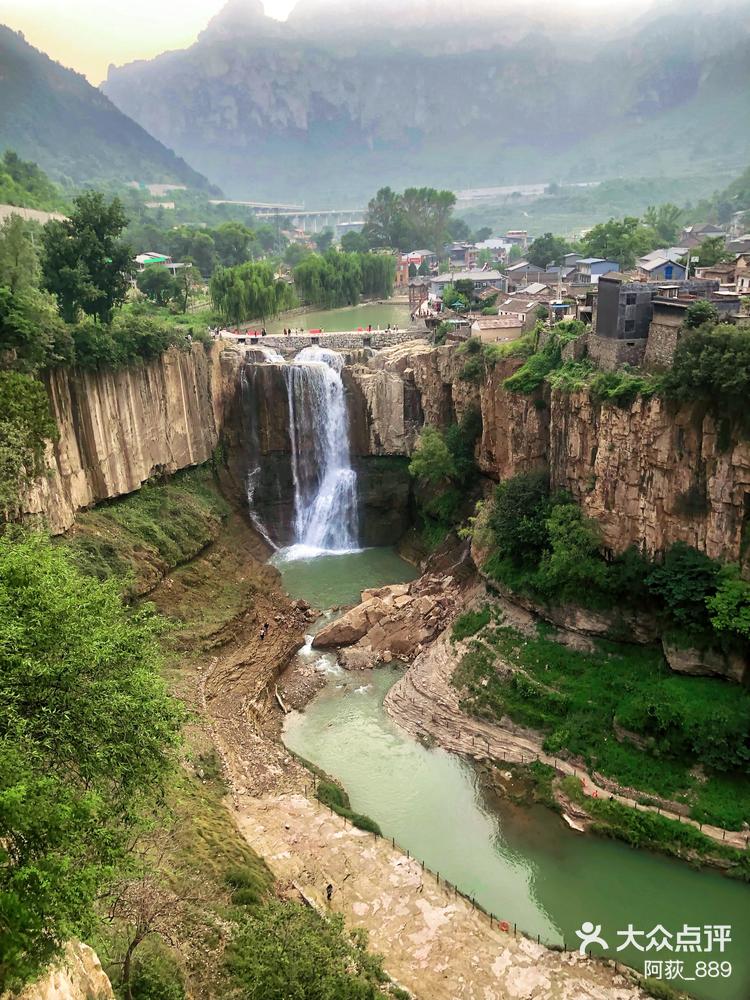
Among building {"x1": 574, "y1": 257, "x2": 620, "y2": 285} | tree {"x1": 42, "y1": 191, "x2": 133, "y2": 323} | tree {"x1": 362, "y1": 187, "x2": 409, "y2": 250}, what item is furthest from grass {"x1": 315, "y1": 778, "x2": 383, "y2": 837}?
tree {"x1": 362, "y1": 187, "x2": 409, "y2": 250}

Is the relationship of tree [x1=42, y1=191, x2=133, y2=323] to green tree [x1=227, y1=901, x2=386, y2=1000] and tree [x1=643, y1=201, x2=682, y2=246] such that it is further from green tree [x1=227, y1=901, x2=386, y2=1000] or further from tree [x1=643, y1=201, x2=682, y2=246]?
tree [x1=643, y1=201, x2=682, y2=246]

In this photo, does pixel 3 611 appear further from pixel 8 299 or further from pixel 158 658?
pixel 8 299

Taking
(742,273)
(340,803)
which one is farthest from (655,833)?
(742,273)

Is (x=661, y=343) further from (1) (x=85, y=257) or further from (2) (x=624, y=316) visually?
(1) (x=85, y=257)

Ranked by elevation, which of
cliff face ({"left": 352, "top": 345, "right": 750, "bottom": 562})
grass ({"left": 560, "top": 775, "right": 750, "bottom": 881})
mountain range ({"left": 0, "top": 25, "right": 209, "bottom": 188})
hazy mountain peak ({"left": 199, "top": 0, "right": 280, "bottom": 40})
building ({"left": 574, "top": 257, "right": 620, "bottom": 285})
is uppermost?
hazy mountain peak ({"left": 199, "top": 0, "right": 280, "bottom": 40})

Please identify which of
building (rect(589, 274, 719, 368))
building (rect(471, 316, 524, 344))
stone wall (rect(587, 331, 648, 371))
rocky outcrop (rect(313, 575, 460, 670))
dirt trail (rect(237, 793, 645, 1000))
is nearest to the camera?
dirt trail (rect(237, 793, 645, 1000))

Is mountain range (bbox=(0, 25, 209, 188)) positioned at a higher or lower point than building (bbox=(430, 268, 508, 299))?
higher

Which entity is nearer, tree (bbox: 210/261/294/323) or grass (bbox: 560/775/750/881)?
grass (bbox: 560/775/750/881)
